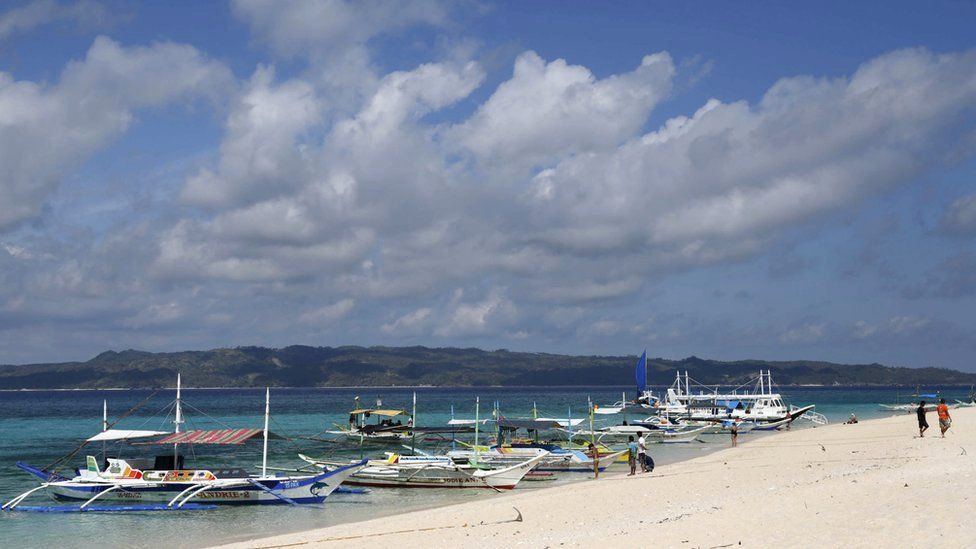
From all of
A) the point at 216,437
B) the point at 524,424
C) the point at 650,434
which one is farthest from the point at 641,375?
the point at 216,437

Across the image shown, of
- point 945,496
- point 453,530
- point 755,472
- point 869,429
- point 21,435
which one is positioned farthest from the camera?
point 21,435

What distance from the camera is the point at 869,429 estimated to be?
60500 millimetres

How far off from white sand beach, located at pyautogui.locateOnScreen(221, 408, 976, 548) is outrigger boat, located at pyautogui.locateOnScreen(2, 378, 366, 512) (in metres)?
6.31

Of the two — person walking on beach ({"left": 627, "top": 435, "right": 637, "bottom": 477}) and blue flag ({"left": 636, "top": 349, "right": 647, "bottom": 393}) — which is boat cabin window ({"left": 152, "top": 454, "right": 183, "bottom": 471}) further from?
blue flag ({"left": 636, "top": 349, "right": 647, "bottom": 393})

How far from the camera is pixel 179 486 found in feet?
113

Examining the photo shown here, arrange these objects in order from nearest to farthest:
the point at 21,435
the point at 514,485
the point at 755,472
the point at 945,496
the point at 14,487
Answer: the point at 945,496 < the point at 755,472 < the point at 514,485 < the point at 14,487 < the point at 21,435

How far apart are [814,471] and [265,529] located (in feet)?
64.7

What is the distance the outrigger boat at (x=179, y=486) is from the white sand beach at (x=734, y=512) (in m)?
6.31

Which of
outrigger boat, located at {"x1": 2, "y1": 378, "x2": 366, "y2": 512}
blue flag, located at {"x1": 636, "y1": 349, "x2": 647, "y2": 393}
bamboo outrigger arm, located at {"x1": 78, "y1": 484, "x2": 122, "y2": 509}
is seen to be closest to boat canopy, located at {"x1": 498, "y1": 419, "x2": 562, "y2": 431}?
outrigger boat, located at {"x1": 2, "y1": 378, "x2": 366, "y2": 512}

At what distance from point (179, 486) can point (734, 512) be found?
23.8m

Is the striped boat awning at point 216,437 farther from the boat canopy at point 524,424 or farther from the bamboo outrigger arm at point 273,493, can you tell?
the boat canopy at point 524,424

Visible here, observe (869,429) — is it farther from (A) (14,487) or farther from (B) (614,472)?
(A) (14,487)

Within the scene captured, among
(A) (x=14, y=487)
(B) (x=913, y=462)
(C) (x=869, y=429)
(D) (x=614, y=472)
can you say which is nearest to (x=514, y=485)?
(D) (x=614, y=472)

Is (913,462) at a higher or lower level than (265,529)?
higher
